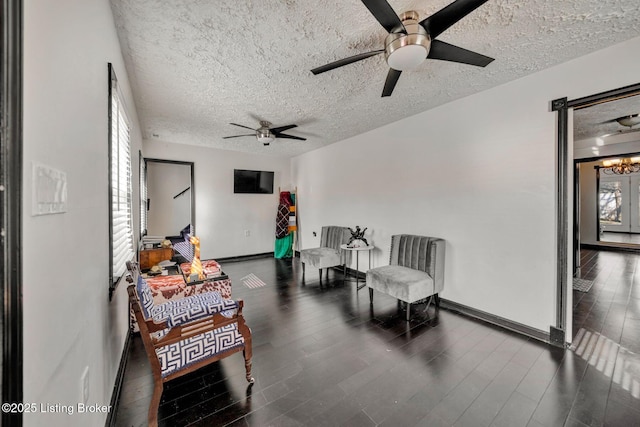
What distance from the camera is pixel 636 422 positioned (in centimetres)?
155

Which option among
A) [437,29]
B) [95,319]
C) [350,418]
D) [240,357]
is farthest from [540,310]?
[95,319]

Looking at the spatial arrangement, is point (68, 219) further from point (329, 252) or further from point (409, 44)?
point (329, 252)

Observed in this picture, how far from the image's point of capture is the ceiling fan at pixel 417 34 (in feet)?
4.66

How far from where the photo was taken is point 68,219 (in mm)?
954

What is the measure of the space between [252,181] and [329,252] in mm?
2893

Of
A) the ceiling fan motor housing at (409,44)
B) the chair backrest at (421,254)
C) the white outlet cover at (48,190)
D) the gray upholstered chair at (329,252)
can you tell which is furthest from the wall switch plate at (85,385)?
the gray upholstered chair at (329,252)

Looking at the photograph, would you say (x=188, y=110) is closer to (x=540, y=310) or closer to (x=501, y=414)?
(x=501, y=414)

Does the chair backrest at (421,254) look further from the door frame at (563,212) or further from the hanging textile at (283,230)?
the hanging textile at (283,230)

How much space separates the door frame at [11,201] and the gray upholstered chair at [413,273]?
9.38 ft

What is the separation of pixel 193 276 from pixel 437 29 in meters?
3.04

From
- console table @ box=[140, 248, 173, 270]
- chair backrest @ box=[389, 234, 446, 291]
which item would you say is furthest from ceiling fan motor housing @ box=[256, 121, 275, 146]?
chair backrest @ box=[389, 234, 446, 291]

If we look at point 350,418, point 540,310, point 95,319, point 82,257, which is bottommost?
point 350,418

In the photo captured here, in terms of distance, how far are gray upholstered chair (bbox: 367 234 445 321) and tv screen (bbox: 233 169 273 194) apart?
3914 mm

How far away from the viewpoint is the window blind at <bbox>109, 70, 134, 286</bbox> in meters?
1.71
